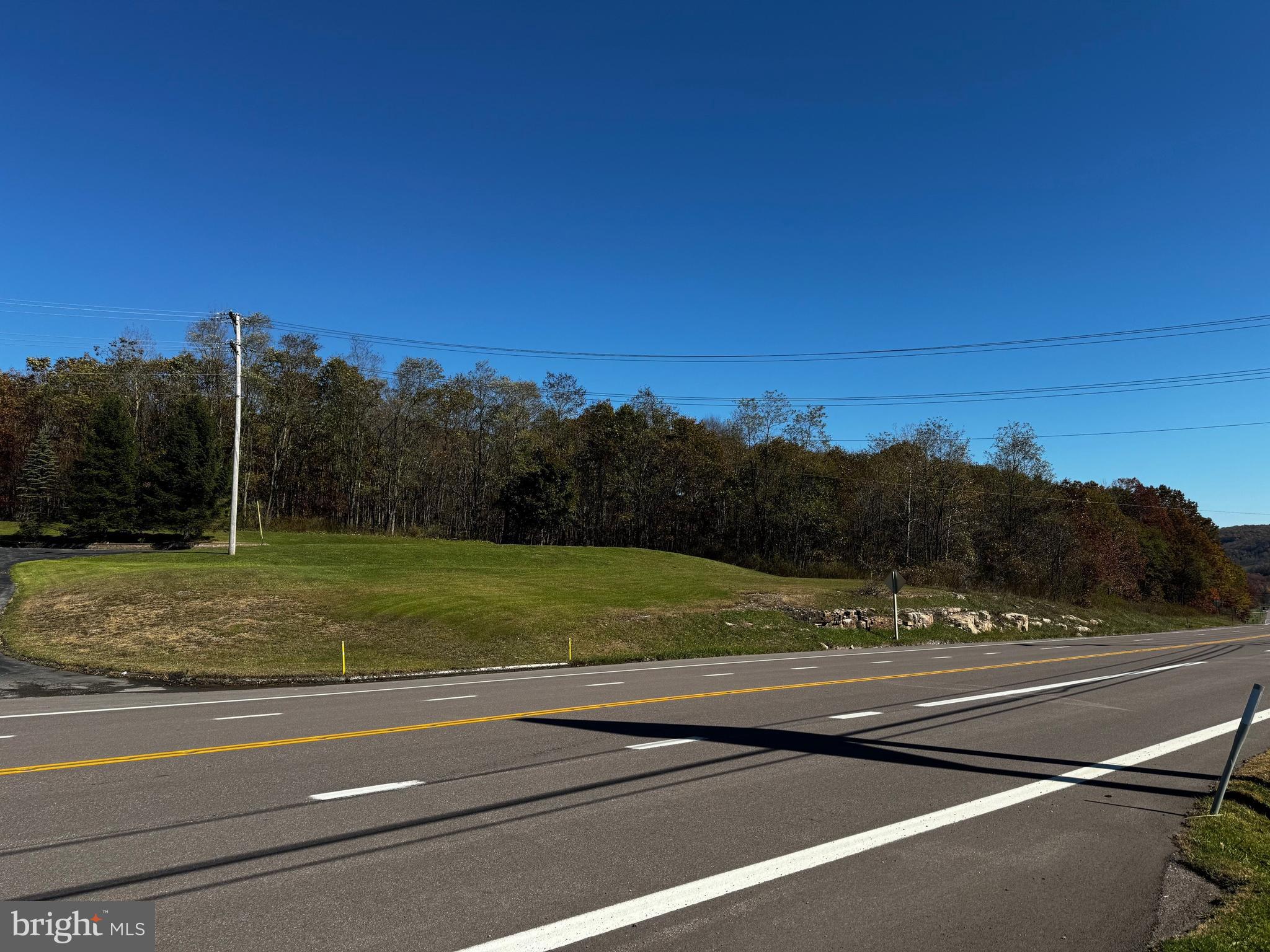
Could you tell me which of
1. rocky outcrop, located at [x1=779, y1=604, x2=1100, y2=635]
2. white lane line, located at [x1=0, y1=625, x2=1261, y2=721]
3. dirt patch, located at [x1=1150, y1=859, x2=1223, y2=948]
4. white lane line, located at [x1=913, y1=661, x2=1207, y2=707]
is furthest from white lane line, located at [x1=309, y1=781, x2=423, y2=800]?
rocky outcrop, located at [x1=779, y1=604, x2=1100, y2=635]

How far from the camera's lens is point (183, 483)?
5197 cm

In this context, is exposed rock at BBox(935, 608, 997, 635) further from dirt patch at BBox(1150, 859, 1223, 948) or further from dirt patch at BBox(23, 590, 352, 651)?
dirt patch at BBox(1150, 859, 1223, 948)

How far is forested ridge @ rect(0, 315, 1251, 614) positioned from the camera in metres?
54.8

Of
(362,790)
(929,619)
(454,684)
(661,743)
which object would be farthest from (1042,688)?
(929,619)

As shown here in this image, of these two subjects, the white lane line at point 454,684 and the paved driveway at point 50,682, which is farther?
the paved driveway at point 50,682

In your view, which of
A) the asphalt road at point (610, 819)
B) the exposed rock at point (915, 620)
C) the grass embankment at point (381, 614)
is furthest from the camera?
the exposed rock at point (915, 620)

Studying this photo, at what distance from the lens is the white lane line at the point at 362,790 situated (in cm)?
685

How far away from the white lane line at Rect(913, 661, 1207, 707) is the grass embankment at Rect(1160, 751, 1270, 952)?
4.92 m

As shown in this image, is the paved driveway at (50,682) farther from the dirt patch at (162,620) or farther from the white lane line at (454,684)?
the white lane line at (454,684)

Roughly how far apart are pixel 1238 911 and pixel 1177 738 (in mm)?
6695

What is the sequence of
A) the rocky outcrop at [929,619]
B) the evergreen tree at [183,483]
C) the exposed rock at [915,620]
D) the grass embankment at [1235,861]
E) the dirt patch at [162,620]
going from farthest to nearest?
the evergreen tree at [183,483] < the exposed rock at [915,620] < the rocky outcrop at [929,619] < the dirt patch at [162,620] < the grass embankment at [1235,861]

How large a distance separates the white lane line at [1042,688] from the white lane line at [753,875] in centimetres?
467

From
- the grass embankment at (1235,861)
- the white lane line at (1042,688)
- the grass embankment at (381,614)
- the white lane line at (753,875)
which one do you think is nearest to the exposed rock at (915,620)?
the grass embankment at (381,614)

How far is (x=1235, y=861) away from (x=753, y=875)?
3836 millimetres
